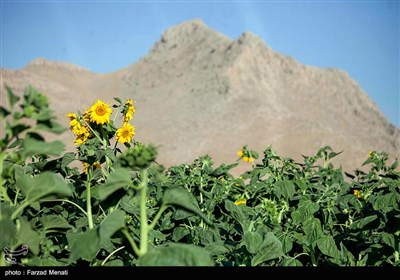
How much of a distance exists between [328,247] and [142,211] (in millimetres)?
1555

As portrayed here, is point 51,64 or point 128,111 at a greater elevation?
point 51,64

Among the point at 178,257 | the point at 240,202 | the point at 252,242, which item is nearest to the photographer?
the point at 178,257

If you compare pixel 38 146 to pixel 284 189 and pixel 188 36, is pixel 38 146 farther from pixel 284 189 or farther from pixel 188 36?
pixel 188 36

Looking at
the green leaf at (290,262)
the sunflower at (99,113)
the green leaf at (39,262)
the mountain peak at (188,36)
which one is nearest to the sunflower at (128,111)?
the sunflower at (99,113)

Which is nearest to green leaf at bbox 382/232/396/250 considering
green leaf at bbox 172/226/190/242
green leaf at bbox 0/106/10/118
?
green leaf at bbox 172/226/190/242

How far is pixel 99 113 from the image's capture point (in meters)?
3.62

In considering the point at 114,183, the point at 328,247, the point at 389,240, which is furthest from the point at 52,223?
the point at 389,240

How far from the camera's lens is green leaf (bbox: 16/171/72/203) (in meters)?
Answer: 1.70

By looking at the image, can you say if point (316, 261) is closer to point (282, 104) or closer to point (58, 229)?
point (58, 229)

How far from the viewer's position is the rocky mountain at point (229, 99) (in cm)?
4912

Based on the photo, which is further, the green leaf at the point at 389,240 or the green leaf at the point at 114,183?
the green leaf at the point at 389,240

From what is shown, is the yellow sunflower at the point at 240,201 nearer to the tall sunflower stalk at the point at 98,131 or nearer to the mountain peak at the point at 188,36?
the tall sunflower stalk at the point at 98,131

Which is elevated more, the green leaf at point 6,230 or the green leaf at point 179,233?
the green leaf at point 179,233

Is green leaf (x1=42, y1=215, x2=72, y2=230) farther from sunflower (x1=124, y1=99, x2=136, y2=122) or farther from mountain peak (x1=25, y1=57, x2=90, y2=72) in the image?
mountain peak (x1=25, y1=57, x2=90, y2=72)
